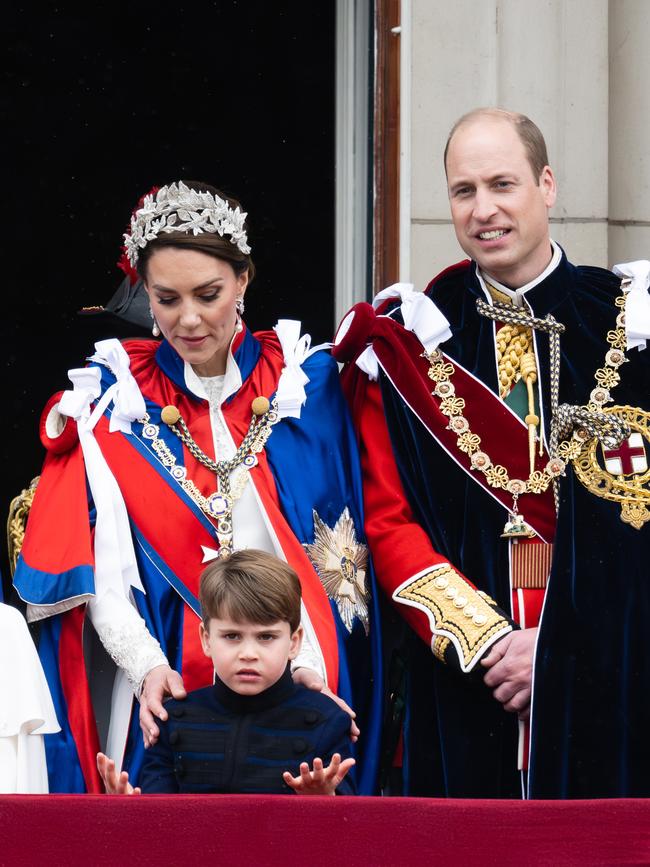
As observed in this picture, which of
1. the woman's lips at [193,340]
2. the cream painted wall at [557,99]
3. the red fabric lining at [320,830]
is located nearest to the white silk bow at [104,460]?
the woman's lips at [193,340]

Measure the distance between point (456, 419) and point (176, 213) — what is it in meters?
0.78

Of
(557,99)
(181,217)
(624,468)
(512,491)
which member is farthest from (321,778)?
(557,99)

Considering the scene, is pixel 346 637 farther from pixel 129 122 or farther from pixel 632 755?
pixel 129 122

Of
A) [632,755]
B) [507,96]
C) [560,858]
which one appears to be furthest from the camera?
[507,96]

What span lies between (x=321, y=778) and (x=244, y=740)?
0.22 m

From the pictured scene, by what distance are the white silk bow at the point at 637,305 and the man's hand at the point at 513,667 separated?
0.70m

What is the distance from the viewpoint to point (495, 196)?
4039mm

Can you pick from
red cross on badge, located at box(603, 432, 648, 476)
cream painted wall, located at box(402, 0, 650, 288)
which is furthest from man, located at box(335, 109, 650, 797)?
cream painted wall, located at box(402, 0, 650, 288)

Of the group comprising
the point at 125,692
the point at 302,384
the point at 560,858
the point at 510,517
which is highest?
the point at 302,384

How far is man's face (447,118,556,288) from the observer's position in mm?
4039

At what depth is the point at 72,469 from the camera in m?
4.00

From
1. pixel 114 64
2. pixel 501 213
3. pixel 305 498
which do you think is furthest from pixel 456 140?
pixel 114 64

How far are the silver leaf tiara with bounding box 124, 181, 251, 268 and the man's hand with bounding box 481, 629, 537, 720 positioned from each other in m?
1.05

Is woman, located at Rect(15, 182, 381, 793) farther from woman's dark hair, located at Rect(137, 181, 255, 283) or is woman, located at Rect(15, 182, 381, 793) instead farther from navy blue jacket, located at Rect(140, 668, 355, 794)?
navy blue jacket, located at Rect(140, 668, 355, 794)
